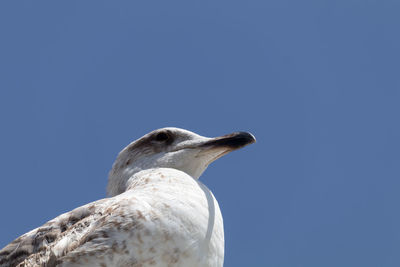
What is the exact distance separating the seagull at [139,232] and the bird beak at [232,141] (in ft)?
2.41

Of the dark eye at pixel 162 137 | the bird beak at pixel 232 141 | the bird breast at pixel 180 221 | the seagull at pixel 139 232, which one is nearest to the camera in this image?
the seagull at pixel 139 232

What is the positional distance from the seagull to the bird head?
0.63 meters

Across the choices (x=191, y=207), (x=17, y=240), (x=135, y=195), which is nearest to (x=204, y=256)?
(x=191, y=207)

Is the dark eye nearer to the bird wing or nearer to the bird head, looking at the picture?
the bird head

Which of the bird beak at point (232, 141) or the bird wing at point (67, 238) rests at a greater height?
the bird beak at point (232, 141)

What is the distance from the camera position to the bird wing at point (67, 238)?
4.11 m

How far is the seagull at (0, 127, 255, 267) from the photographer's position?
409 centimetres

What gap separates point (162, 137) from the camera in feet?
20.7

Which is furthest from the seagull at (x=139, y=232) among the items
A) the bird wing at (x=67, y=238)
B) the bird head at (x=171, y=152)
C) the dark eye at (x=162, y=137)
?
the dark eye at (x=162, y=137)

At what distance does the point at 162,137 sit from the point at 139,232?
225cm

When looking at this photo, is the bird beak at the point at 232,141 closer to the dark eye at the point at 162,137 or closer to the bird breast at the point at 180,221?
the dark eye at the point at 162,137

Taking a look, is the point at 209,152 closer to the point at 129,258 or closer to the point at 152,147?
the point at 152,147

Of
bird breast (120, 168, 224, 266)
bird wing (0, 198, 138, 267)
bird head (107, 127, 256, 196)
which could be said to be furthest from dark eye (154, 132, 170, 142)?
bird wing (0, 198, 138, 267)

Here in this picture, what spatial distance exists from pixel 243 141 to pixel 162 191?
1372mm
